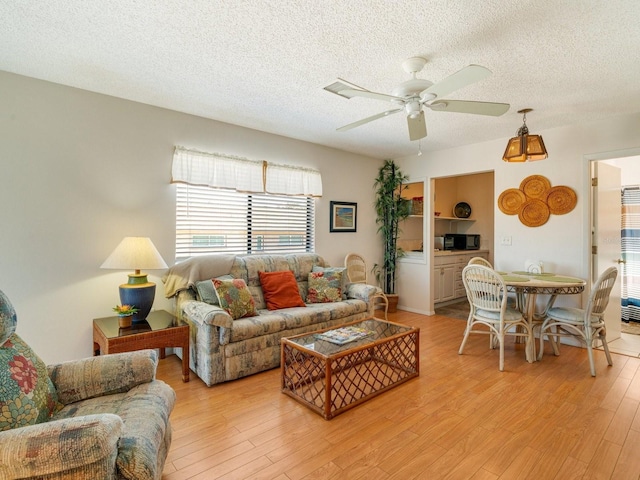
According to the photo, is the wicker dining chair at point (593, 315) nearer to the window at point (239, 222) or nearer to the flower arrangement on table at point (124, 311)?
the window at point (239, 222)

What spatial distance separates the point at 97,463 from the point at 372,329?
7.26 ft

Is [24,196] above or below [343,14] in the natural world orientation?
below

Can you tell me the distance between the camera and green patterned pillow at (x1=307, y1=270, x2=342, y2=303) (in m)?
3.79

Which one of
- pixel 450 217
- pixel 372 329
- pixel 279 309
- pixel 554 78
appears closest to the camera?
pixel 554 78

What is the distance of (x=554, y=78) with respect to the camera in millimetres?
2607

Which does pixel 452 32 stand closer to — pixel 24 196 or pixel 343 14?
→ pixel 343 14

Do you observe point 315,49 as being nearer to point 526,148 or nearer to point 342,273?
point 526,148

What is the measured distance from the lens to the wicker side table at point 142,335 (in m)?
2.43

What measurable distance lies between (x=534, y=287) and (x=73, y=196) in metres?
4.26

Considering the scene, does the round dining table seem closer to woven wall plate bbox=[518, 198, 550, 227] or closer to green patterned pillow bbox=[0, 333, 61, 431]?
woven wall plate bbox=[518, 198, 550, 227]

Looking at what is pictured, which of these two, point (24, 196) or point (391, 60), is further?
point (24, 196)

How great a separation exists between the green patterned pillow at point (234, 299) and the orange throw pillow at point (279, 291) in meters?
0.37

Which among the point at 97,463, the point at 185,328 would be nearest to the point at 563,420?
the point at 97,463

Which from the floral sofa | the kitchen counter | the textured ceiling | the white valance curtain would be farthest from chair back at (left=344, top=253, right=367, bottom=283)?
the textured ceiling
